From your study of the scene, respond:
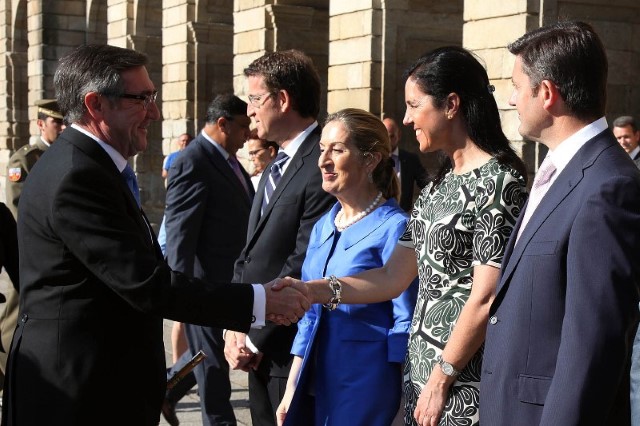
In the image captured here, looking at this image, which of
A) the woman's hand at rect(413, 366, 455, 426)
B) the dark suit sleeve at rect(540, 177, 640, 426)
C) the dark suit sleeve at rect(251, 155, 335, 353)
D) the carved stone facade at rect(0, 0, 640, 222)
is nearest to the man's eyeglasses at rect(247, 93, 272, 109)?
the dark suit sleeve at rect(251, 155, 335, 353)

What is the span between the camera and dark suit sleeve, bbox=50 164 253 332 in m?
3.00

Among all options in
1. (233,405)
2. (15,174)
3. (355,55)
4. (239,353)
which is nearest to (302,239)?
(239,353)

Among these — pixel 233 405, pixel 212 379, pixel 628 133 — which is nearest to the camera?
pixel 212 379

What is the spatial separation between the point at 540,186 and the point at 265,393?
2.04 m

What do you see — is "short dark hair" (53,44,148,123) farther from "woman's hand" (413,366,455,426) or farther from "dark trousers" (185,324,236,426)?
"dark trousers" (185,324,236,426)

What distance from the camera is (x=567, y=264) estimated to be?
7.77 feet

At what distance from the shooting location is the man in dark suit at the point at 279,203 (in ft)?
13.9

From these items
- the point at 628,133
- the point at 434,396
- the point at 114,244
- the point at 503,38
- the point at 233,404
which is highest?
the point at 503,38

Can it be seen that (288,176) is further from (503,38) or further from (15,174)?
(503,38)

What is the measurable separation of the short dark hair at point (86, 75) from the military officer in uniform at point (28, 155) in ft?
13.1

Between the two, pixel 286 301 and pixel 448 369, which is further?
pixel 286 301

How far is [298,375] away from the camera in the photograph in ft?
12.3

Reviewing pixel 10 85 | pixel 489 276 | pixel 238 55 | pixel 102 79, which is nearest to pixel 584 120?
pixel 489 276

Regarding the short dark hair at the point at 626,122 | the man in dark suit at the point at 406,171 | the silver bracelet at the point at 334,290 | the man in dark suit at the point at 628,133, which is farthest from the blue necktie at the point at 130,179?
the short dark hair at the point at 626,122
